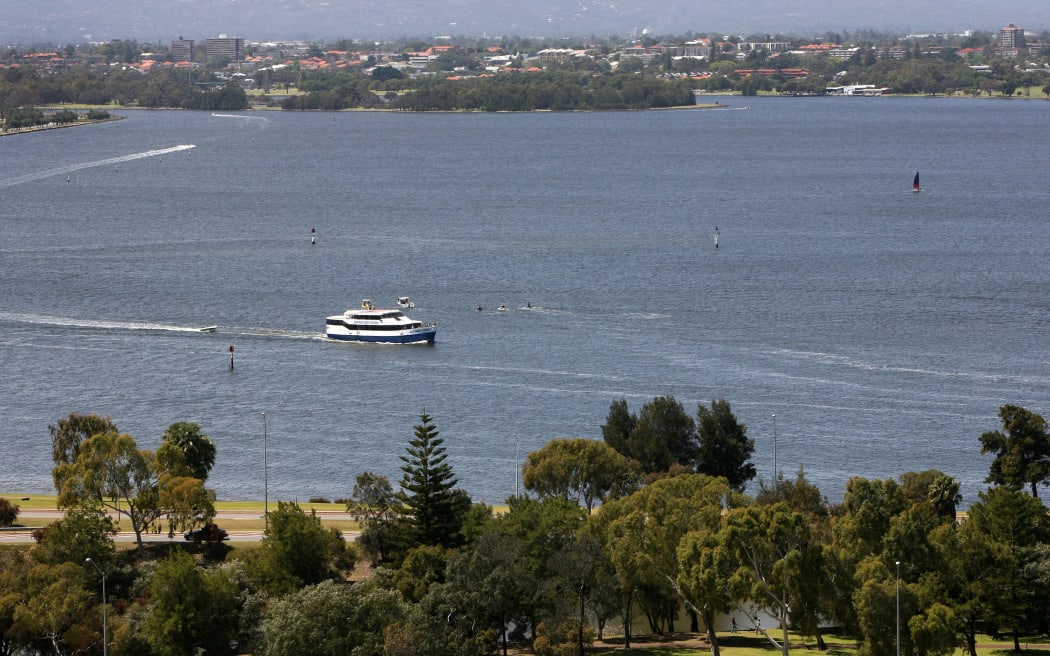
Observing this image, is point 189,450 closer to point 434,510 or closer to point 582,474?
point 434,510

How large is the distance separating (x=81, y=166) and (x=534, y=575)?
132m

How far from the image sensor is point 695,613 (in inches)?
1736

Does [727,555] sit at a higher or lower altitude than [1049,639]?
higher

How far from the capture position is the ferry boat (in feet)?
263

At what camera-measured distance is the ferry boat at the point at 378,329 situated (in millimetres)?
80125

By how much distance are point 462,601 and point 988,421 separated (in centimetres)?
2977

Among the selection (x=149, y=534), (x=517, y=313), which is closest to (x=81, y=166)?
(x=517, y=313)

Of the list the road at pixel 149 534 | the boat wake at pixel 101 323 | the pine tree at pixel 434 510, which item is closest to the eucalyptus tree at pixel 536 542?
the pine tree at pixel 434 510

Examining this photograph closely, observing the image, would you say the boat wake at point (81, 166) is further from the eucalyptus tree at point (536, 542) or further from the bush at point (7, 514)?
the eucalyptus tree at point (536, 542)

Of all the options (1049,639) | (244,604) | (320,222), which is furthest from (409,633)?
(320,222)

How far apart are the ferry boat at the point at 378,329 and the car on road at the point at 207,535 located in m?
31.9

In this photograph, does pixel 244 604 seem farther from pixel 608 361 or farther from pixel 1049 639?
pixel 608 361

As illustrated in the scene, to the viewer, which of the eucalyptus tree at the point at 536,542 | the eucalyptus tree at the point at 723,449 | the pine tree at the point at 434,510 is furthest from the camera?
the eucalyptus tree at the point at 723,449

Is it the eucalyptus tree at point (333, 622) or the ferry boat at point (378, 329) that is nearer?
the eucalyptus tree at point (333, 622)
